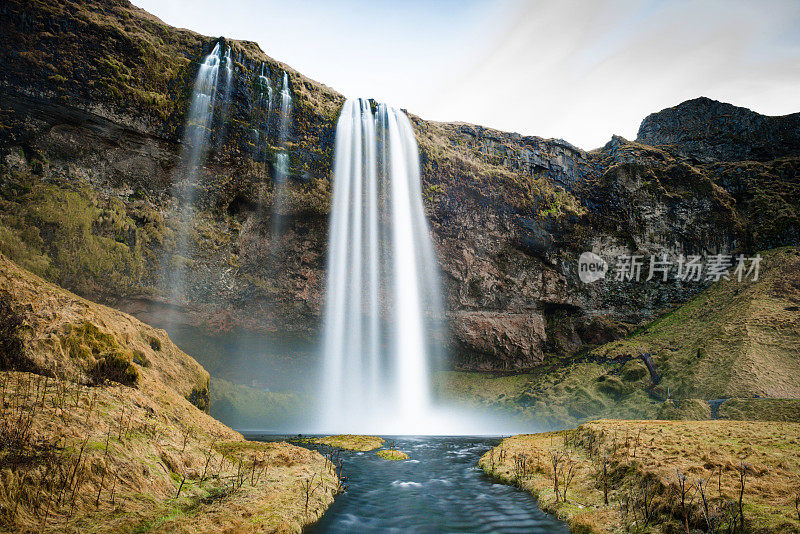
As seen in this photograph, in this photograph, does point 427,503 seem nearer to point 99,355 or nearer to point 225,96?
point 99,355

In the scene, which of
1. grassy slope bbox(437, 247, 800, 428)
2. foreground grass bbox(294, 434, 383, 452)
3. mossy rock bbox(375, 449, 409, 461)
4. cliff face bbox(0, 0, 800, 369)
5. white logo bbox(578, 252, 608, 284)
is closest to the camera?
mossy rock bbox(375, 449, 409, 461)

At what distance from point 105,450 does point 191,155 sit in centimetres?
2981

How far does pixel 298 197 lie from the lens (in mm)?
34375

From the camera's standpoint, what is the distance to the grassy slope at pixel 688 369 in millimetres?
28297

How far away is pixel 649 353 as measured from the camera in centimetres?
3909

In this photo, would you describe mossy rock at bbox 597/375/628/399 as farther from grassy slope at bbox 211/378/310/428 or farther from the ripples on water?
grassy slope at bbox 211/378/310/428

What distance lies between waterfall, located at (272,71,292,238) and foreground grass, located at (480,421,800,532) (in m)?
28.5

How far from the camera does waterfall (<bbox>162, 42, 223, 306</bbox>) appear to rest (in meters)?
30.3

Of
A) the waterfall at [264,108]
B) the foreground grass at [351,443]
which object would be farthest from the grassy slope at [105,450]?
the waterfall at [264,108]

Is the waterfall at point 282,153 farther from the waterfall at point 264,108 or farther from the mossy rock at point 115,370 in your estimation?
the mossy rock at point 115,370

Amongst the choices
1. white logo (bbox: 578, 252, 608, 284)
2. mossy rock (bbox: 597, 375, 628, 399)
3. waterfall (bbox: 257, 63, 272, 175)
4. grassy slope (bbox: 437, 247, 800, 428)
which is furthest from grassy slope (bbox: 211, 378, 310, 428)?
white logo (bbox: 578, 252, 608, 284)

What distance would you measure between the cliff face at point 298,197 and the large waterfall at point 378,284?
179 centimetres

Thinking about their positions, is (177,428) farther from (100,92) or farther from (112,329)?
(100,92)

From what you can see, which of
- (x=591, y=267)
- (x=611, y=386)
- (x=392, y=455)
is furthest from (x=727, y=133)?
(x=392, y=455)
